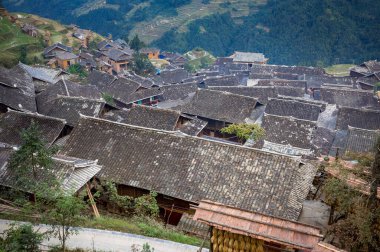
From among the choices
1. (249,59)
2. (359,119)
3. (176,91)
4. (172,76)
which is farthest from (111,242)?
(249,59)

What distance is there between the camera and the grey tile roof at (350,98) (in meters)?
49.1

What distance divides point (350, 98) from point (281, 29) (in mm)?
86965

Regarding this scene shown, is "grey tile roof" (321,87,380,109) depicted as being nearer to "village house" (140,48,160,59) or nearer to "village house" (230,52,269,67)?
"village house" (230,52,269,67)

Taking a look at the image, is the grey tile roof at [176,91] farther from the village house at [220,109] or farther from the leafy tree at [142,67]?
the leafy tree at [142,67]

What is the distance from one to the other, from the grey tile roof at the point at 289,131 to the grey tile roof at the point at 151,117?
9737mm

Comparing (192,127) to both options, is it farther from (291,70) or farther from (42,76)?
(291,70)

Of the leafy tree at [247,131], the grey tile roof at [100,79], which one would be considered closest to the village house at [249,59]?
the grey tile roof at [100,79]

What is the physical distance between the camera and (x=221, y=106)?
41.2 m

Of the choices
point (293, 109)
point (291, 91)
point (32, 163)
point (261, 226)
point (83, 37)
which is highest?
point (261, 226)

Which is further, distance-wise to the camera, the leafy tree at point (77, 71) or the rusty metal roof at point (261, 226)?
the leafy tree at point (77, 71)

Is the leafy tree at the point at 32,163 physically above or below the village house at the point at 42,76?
above

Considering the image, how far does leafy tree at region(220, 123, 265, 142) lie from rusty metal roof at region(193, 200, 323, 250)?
2250cm

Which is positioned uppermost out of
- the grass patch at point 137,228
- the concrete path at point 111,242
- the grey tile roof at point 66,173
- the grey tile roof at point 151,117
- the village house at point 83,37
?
the grey tile roof at point 66,173

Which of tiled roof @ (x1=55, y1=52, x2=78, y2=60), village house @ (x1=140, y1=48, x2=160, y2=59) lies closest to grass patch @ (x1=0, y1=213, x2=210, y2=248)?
tiled roof @ (x1=55, y1=52, x2=78, y2=60)
